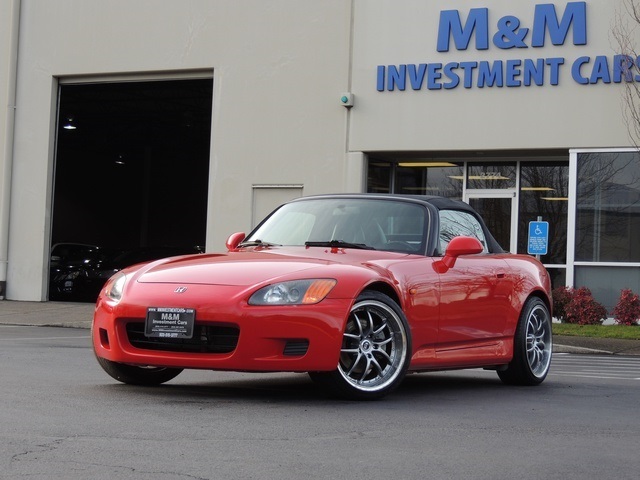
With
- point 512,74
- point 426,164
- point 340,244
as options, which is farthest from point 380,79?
point 340,244

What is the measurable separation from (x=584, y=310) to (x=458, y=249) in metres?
11.2

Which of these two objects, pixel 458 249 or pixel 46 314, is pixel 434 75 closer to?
pixel 46 314

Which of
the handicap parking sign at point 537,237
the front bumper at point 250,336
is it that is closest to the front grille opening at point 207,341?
the front bumper at point 250,336

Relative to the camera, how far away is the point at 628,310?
1891 cm

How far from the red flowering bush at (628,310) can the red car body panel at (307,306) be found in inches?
404

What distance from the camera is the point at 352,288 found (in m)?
7.53

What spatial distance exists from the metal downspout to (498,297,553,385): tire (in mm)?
17539

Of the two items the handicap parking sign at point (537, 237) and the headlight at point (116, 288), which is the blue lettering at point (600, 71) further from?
the headlight at point (116, 288)

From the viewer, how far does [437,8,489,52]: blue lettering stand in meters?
20.9

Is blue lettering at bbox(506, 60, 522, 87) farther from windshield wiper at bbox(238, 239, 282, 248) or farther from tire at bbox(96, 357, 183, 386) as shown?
tire at bbox(96, 357, 183, 386)

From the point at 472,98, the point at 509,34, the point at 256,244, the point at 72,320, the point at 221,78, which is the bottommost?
the point at 72,320

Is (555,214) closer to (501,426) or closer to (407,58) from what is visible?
(407,58)

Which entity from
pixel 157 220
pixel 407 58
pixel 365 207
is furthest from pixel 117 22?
pixel 157 220

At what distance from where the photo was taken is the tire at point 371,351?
297 inches
